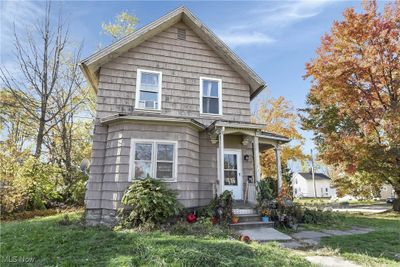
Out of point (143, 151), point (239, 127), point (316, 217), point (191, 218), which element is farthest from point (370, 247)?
point (143, 151)

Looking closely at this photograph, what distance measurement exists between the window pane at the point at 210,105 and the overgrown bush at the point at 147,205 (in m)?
3.95

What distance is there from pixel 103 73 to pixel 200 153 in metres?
4.70

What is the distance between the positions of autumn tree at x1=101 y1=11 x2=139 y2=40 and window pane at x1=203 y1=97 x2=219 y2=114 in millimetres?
14140

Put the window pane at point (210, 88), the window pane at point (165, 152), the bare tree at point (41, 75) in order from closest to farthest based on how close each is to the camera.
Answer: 1. the window pane at point (165, 152)
2. the window pane at point (210, 88)
3. the bare tree at point (41, 75)

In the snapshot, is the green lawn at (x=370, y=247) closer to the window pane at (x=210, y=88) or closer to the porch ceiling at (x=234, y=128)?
the porch ceiling at (x=234, y=128)

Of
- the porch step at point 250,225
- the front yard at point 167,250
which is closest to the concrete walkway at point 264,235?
the porch step at point 250,225

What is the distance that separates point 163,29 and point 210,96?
11.0 ft

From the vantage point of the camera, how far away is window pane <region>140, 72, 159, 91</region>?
385 inches

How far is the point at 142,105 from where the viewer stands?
31.6ft

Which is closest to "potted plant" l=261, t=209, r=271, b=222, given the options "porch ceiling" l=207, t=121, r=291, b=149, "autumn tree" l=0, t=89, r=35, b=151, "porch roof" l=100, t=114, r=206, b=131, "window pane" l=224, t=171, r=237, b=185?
"window pane" l=224, t=171, r=237, b=185

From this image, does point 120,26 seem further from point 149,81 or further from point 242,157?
point 242,157

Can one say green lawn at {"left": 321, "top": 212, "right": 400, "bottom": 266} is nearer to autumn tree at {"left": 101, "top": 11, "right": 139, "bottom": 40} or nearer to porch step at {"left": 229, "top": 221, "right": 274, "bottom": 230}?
porch step at {"left": 229, "top": 221, "right": 274, "bottom": 230}

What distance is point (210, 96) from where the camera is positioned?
1052cm

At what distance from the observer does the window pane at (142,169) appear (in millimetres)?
8352
